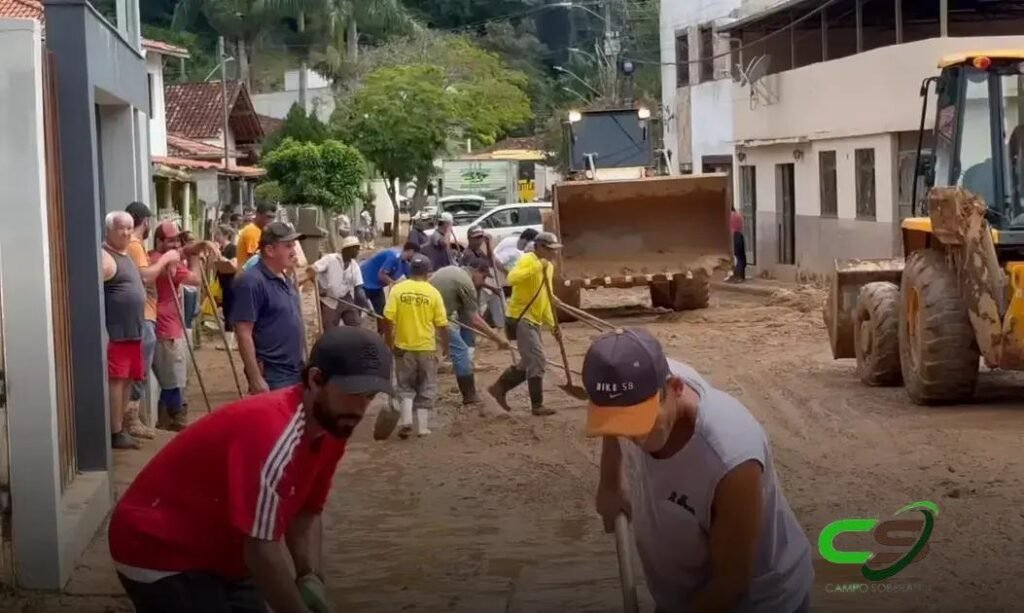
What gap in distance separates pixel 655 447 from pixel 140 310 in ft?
23.0

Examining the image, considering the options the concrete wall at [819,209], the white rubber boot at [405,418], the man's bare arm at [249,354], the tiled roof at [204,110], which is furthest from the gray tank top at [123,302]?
the tiled roof at [204,110]

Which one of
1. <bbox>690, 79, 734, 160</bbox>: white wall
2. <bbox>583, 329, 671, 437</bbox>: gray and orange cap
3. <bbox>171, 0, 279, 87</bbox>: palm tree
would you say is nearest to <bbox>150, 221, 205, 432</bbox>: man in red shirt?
<bbox>583, 329, 671, 437</bbox>: gray and orange cap

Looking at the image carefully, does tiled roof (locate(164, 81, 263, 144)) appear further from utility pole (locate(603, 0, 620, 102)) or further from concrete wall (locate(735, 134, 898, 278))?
concrete wall (locate(735, 134, 898, 278))

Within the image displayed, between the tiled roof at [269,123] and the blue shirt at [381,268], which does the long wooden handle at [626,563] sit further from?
the tiled roof at [269,123]

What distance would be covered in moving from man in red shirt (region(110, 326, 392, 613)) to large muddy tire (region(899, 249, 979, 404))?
27.7 feet

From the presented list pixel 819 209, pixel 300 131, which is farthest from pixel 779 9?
pixel 300 131

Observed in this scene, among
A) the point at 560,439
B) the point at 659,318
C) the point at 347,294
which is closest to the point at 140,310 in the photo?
the point at 560,439

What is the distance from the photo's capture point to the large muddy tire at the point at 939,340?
39.3 feet

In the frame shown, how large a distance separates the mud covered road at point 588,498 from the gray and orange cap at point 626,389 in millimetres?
3550

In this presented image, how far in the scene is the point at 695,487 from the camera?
3.83 m

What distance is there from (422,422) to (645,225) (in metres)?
9.52

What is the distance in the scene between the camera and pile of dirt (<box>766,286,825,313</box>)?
22123 mm

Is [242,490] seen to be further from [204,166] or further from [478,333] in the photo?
[204,166]

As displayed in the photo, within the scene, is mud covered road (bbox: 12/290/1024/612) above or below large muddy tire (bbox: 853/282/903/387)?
below
